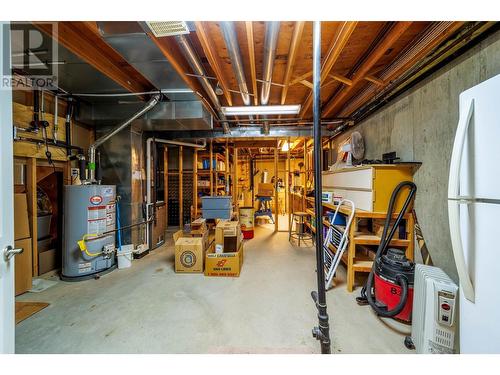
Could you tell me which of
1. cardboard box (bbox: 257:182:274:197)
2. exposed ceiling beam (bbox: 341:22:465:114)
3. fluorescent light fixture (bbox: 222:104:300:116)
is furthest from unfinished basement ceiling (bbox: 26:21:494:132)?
cardboard box (bbox: 257:182:274:197)

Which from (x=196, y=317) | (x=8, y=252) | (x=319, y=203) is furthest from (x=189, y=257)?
(x=319, y=203)

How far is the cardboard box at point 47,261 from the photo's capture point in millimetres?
2766

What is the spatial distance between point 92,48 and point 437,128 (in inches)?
137

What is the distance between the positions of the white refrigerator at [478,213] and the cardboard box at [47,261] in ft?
14.8

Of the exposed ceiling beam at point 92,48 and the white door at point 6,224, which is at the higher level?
the exposed ceiling beam at point 92,48

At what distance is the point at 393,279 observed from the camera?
178 cm

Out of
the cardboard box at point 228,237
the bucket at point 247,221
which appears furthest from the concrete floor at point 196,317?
the bucket at point 247,221

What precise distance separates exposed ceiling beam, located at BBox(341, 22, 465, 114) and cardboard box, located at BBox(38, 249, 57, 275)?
204 inches

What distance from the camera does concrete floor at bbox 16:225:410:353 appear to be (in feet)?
5.09

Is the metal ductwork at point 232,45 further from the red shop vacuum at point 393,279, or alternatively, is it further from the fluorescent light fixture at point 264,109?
the red shop vacuum at point 393,279

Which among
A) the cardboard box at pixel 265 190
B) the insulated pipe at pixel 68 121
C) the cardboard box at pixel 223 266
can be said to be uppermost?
the insulated pipe at pixel 68 121

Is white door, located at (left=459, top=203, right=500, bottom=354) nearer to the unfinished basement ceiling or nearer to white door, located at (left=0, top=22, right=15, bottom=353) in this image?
the unfinished basement ceiling
